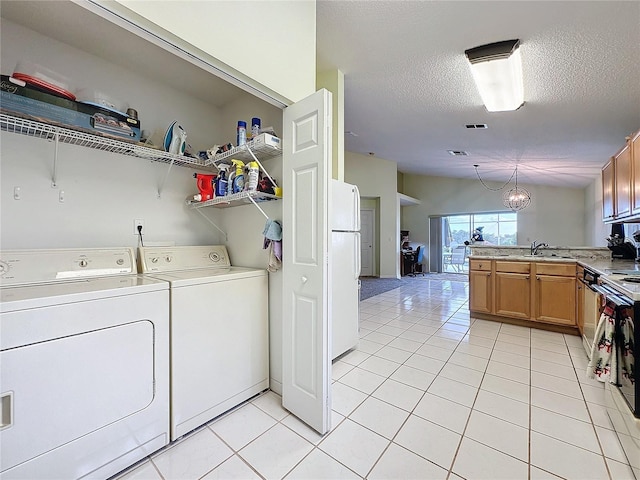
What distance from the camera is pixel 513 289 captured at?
3490mm

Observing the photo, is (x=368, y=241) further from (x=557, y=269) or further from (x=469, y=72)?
(x=469, y=72)

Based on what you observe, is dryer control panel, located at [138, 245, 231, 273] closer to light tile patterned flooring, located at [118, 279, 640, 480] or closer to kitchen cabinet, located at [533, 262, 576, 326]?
light tile patterned flooring, located at [118, 279, 640, 480]

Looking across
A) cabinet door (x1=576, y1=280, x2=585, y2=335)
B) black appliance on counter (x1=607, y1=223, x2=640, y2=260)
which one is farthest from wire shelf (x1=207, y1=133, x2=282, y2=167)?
black appliance on counter (x1=607, y1=223, x2=640, y2=260)

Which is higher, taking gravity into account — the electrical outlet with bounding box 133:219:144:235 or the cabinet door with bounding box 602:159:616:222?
the cabinet door with bounding box 602:159:616:222

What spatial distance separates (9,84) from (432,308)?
16.4 ft

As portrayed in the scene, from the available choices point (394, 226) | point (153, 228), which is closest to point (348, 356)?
point (153, 228)

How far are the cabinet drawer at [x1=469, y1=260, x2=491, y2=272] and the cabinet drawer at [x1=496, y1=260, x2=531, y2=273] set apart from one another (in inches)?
4.2

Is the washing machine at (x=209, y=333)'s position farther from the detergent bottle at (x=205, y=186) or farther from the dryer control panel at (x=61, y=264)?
the detergent bottle at (x=205, y=186)

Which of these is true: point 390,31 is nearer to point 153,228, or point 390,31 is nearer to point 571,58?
point 571,58

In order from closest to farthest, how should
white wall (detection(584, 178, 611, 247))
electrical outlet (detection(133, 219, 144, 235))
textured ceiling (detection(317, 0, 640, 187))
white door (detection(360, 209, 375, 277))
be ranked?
1. textured ceiling (detection(317, 0, 640, 187))
2. electrical outlet (detection(133, 219, 144, 235))
3. white wall (detection(584, 178, 611, 247))
4. white door (detection(360, 209, 375, 277))

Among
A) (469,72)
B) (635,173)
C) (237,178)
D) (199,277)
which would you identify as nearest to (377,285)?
(635,173)

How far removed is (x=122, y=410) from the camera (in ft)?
4.31

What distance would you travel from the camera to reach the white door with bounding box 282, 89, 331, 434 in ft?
5.12

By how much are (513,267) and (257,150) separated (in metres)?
3.50
